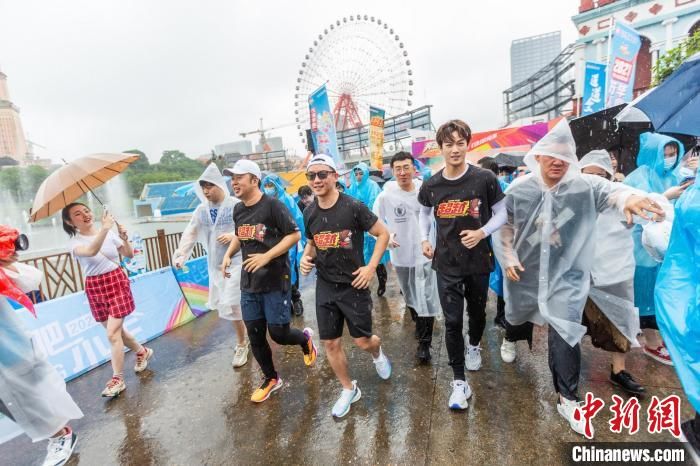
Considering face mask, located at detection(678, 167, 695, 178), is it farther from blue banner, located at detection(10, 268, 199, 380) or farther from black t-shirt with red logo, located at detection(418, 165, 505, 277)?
blue banner, located at detection(10, 268, 199, 380)

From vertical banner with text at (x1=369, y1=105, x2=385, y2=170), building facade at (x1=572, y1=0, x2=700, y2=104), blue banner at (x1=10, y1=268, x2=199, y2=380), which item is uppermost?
building facade at (x1=572, y1=0, x2=700, y2=104)

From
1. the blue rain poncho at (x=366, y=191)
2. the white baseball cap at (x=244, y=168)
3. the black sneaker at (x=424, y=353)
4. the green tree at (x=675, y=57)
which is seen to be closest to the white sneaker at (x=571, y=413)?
the black sneaker at (x=424, y=353)

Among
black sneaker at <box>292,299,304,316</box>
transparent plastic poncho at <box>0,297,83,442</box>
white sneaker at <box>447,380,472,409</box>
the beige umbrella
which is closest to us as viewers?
transparent plastic poncho at <box>0,297,83,442</box>

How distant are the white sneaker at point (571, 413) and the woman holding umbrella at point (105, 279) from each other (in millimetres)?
3276

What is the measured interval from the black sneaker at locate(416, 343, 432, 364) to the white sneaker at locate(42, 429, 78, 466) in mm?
2510

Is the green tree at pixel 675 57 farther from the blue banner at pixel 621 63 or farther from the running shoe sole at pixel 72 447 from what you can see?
the running shoe sole at pixel 72 447

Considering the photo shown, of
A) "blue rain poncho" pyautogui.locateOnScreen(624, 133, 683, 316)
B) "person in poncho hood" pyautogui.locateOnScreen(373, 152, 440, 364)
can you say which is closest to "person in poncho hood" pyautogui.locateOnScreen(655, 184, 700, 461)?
"blue rain poncho" pyautogui.locateOnScreen(624, 133, 683, 316)

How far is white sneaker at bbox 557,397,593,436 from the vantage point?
6.56 feet

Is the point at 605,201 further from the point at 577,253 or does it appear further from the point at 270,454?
the point at 270,454

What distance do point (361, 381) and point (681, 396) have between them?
6.90 ft

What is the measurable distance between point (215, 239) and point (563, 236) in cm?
280

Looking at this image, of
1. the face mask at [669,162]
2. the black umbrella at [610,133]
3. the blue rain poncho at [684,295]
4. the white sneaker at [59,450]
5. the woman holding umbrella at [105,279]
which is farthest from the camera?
the black umbrella at [610,133]

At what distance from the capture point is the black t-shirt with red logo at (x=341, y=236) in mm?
2258

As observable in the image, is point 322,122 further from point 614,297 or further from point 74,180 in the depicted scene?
point 614,297
